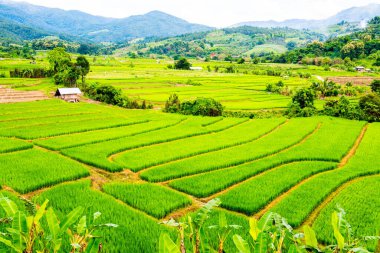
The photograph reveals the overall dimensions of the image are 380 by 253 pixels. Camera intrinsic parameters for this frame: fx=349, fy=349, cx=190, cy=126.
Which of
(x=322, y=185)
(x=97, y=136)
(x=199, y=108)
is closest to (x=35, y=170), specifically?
(x=97, y=136)

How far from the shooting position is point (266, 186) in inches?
510

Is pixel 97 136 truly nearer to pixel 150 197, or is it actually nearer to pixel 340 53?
pixel 150 197

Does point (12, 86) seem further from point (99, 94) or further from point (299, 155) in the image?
point (299, 155)

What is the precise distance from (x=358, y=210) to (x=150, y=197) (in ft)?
21.7

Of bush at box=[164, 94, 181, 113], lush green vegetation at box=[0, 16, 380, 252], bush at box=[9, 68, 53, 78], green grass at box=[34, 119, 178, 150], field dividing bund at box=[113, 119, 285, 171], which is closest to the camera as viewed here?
lush green vegetation at box=[0, 16, 380, 252]

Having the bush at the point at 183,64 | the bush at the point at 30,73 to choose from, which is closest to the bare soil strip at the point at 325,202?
the bush at the point at 30,73

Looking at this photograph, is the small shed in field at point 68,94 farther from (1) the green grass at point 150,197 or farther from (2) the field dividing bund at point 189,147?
(1) the green grass at point 150,197

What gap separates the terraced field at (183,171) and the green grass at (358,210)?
0.04 meters

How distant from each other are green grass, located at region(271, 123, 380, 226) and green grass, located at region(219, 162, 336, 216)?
446mm

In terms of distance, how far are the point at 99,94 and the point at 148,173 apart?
31782mm

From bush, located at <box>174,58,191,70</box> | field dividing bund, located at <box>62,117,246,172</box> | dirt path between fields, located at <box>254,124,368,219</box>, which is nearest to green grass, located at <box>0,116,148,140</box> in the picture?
field dividing bund, located at <box>62,117,246,172</box>

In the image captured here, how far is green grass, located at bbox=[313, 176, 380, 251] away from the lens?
916cm

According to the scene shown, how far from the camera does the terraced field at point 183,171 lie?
10453 mm

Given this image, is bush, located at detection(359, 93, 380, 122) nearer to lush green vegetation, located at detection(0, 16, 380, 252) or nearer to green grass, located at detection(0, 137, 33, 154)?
lush green vegetation, located at detection(0, 16, 380, 252)
